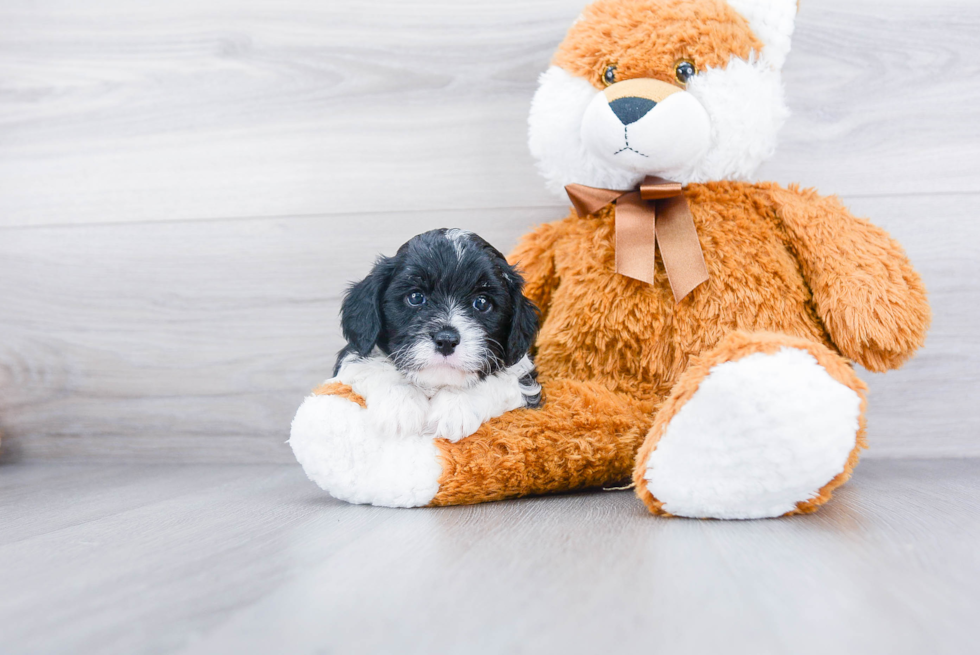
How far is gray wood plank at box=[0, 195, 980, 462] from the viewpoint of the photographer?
1608 millimetres

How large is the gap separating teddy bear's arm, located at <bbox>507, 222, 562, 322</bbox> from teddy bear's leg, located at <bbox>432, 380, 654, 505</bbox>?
0.80 ft

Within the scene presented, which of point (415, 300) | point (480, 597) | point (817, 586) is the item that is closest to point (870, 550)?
point (817, 586)

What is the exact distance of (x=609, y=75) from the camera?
1.18 meters

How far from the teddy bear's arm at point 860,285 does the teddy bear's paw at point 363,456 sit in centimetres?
68

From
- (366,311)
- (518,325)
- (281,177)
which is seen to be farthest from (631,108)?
(281,177)

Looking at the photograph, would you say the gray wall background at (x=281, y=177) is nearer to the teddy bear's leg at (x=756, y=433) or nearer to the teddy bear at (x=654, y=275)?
the teddy bear at (x=654, y=275)

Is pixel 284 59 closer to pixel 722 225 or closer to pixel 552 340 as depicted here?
pixel 552 340

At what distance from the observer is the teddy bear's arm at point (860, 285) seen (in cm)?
107

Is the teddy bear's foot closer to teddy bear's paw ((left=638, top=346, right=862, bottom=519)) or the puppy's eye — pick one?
the puppy's eye

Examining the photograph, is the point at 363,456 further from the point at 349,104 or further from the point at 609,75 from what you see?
the point at 349,104

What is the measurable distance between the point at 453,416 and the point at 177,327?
A: 3.04 ft

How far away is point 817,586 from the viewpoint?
0.67 m

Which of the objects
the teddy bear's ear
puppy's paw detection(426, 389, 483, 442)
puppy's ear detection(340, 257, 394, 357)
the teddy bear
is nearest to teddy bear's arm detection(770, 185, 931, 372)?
the teddy bear

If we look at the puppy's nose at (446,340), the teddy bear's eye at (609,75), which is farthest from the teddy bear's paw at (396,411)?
the teddy bear's eye at (609,75)
